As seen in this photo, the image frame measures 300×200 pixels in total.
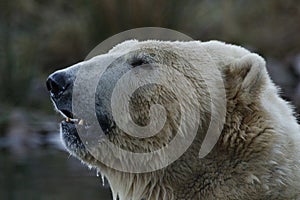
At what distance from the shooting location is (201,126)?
377 cm

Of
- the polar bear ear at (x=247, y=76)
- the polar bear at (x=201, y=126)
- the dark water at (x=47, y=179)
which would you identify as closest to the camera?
the polar bear at (x=201, y=126)

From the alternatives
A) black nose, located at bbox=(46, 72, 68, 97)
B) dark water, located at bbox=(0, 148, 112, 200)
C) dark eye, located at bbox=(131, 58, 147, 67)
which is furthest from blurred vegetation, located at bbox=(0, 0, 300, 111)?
black nose, located at bbox=(46, 72, 68, 97)

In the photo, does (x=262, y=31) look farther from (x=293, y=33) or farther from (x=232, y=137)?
(x=232, y=137)

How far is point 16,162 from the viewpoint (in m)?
11.2

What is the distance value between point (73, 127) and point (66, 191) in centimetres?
515

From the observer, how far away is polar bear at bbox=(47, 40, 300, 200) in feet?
11.8

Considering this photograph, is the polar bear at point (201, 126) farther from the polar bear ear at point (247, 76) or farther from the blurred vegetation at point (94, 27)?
the blurred vegetation at point (94, 27)

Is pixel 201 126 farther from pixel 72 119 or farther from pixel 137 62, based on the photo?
pixel 72 119

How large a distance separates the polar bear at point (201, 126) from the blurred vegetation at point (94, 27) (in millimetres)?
10954

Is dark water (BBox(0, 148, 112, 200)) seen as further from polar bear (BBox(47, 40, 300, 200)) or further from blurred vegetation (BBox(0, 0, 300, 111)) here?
polar bear (BBox(47, 40, 300, 200))

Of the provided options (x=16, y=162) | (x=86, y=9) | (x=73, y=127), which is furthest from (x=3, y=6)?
(x=73, y=127)

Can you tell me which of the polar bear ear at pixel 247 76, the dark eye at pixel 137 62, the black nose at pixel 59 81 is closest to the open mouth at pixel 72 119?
the black nose at pixel 59 81

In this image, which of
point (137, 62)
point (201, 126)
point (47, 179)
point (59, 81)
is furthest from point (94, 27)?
point (201, 126)

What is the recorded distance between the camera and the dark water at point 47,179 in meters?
8.74
